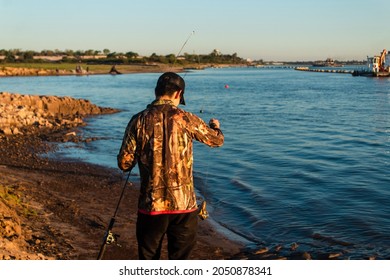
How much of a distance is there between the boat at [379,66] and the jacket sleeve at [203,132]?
105 meters

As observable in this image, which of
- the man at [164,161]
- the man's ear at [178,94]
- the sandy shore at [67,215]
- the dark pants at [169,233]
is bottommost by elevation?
the sandy shore at [67,215]

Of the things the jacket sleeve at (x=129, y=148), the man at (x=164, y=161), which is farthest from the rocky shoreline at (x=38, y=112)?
the man at (x=164, y=161)

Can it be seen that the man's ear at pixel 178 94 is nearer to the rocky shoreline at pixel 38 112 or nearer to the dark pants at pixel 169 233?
the dark pants at pixel 169 233

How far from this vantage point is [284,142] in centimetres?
2139

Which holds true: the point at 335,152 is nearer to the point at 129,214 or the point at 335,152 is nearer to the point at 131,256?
the point at 129,214

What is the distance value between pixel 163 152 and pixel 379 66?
111 meters

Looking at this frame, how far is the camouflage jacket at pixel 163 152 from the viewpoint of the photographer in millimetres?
4230

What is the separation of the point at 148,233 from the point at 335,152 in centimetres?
1551

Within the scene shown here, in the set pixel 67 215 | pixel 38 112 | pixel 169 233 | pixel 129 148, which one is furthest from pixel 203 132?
pixel 38 112

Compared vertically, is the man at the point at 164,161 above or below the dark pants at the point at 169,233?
above

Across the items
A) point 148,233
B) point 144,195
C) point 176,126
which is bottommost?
point 148,233

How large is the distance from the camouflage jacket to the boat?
105218mm

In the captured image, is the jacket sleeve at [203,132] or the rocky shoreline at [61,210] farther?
the rocky shoreline at [61,210]
